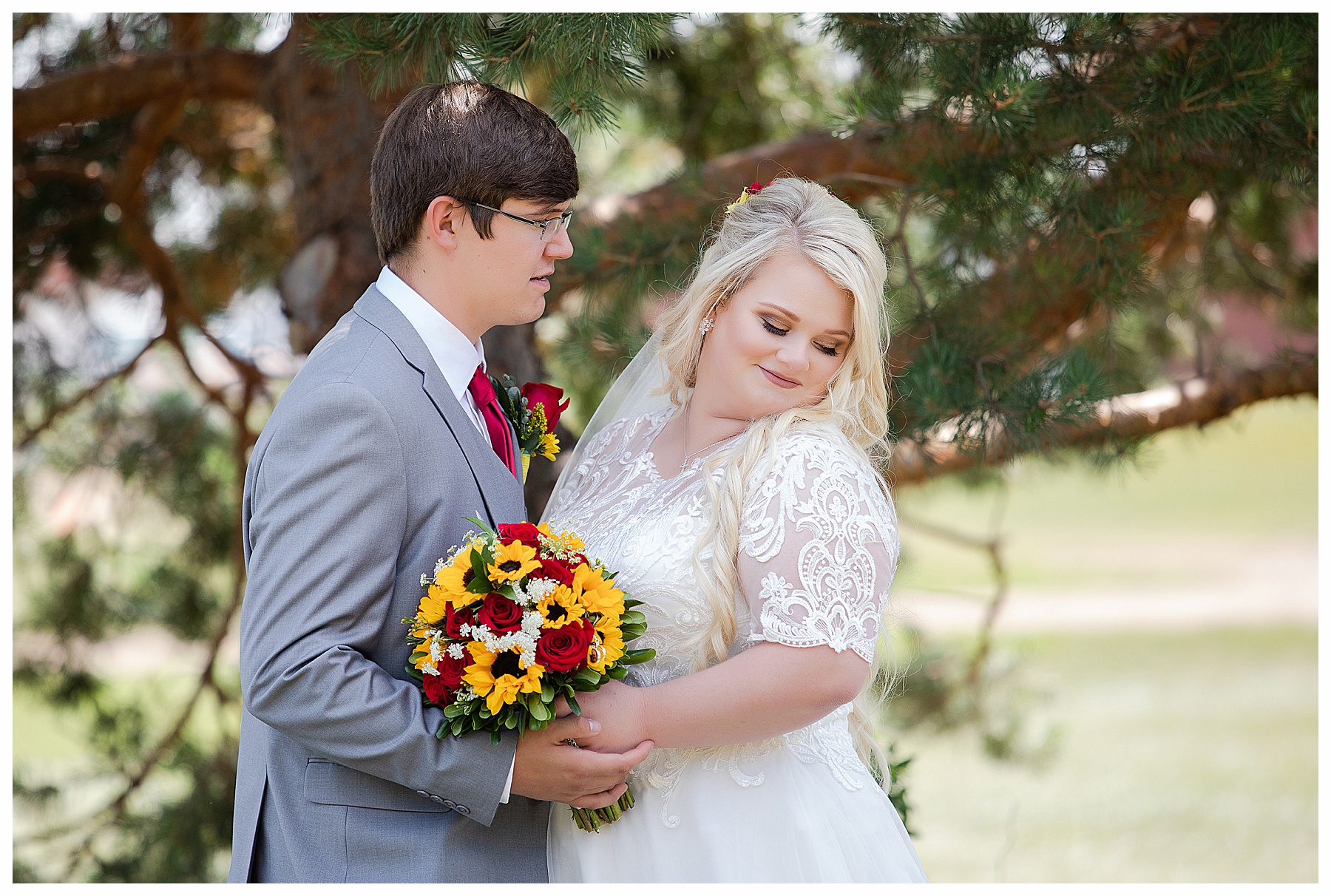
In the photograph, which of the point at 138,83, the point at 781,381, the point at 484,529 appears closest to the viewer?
the point at 484,529

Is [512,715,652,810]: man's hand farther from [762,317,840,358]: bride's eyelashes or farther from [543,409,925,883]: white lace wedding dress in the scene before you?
[762,317,840,358]: bride's eyelashes

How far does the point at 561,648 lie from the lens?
1.70 metres

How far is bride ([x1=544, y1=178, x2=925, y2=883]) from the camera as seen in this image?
189cm

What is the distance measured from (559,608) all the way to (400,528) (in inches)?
11.7

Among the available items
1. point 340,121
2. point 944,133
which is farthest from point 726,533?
point 340,121

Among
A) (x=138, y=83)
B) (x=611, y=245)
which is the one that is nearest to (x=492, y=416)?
(x=611, y=245)

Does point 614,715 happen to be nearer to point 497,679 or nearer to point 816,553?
point 497,679

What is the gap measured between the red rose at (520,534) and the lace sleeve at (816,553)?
400mm

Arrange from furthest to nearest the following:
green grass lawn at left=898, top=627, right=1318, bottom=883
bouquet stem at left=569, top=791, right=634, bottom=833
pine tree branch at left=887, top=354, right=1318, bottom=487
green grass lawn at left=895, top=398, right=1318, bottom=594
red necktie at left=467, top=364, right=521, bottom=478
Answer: green grass lawn at left=895, top=398, right=1318, bottom=594 < green grass lawn at left=898, top=627, right=1318, bottom=883 < pine tree branch at left=887, top=354, right=1318, bottom=487 < red necktie at left=467, top=364, right=521, bottom=478 < bouquet stem at left=569, top=791, right=634, bottom=833

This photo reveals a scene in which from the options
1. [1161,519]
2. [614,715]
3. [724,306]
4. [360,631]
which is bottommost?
[1161,519]

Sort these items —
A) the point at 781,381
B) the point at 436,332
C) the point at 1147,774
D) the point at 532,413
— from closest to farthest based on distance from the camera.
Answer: the point at 436,332 < the point at 781,381 < the point at 532,413 < the point at 1147,774

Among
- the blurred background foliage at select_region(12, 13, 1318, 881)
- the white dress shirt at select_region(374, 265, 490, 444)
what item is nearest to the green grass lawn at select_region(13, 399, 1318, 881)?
the blurred background foliage at select_region(12, 13, 1318, 881)

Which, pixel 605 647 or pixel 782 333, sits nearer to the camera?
pixel 605 647

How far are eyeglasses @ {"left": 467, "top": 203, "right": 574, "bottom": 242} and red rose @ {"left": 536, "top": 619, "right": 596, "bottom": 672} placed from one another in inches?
29.2
